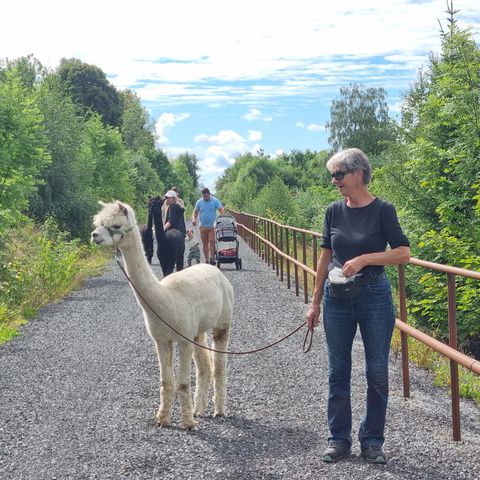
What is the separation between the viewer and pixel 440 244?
1337 cm

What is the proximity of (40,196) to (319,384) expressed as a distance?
20.9 metres

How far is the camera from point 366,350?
182 inches

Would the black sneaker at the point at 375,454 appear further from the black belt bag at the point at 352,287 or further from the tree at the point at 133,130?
the tree at the point at 133,130

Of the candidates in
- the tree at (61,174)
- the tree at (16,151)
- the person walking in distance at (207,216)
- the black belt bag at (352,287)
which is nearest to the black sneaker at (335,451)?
the black belt bag at (352,287)

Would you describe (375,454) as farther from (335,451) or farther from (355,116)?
(355,116)

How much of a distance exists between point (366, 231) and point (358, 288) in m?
0.36

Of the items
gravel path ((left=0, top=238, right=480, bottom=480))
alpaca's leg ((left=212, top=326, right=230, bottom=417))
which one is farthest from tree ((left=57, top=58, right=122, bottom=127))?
alpaca's leg ((left=212, top=326, right=230, bottom=417))

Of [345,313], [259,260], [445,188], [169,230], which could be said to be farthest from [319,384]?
[259,260]

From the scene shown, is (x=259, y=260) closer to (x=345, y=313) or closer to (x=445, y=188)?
(x=445, y=188)

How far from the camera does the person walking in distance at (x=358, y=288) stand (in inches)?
175

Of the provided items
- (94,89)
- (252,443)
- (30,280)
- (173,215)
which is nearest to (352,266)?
(252,443)

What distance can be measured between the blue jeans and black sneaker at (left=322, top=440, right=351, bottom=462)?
34 millimetres

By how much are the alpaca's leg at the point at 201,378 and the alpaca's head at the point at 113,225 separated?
1.22 m

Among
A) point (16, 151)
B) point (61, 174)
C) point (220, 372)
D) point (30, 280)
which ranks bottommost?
point (30, 280)
